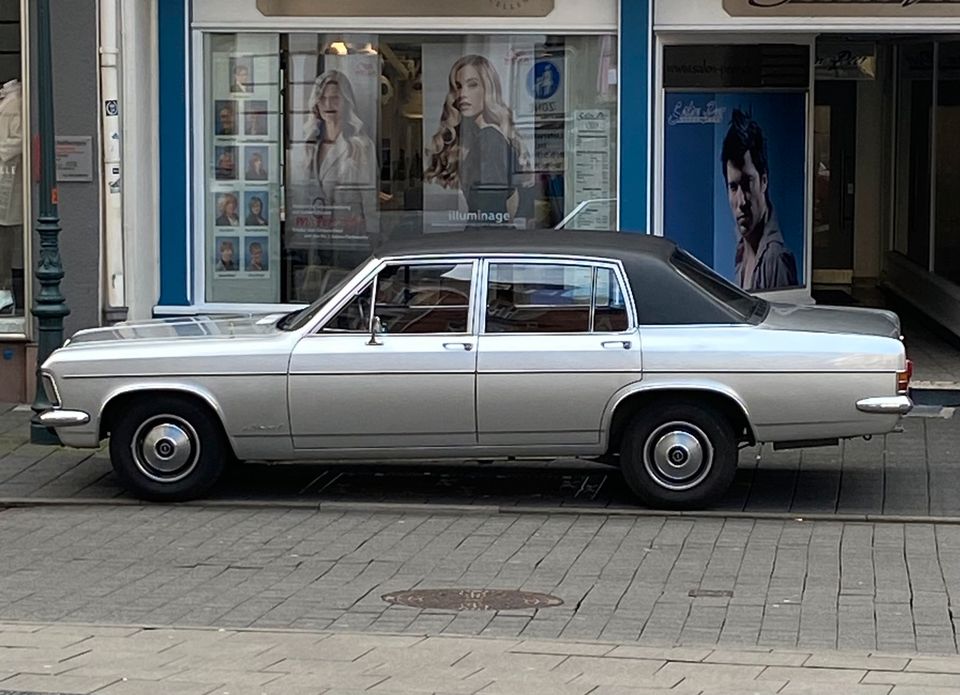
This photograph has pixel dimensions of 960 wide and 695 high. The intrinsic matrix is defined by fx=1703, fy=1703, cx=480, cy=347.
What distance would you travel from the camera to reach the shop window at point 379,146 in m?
14.4

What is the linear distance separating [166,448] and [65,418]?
2.04 feet

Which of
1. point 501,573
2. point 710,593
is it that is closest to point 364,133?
point 501,573

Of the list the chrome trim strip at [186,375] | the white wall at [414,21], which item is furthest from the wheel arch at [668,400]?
the white wall at [414,21]

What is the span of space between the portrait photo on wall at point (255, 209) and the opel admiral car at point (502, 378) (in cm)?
461

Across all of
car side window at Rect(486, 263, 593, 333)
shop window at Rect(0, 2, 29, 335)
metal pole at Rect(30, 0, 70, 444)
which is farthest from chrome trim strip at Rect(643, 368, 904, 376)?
shop window at Rect(0, 2, 29, 335)

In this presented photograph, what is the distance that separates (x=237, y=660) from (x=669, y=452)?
3807 mm

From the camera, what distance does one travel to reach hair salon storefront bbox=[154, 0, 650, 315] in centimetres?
1423

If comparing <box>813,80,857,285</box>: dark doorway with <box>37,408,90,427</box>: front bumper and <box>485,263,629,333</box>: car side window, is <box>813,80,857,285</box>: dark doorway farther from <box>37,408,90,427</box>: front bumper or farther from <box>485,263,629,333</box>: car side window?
<box>37,408,90,427</box>: front bumper

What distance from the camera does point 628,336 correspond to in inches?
389

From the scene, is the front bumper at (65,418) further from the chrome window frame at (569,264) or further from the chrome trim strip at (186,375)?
the chrome window frame at (569,264)

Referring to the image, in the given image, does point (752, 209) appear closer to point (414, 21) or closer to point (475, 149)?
point (475, 149)

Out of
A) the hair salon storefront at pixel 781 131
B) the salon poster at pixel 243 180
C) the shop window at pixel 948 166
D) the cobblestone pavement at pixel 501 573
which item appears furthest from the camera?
the shop window at pixel 948 166

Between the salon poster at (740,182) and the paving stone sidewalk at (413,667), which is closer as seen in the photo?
the paving stone sidewalk at (413,667)

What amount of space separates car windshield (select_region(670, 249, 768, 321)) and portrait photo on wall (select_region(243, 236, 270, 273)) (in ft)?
17.0
